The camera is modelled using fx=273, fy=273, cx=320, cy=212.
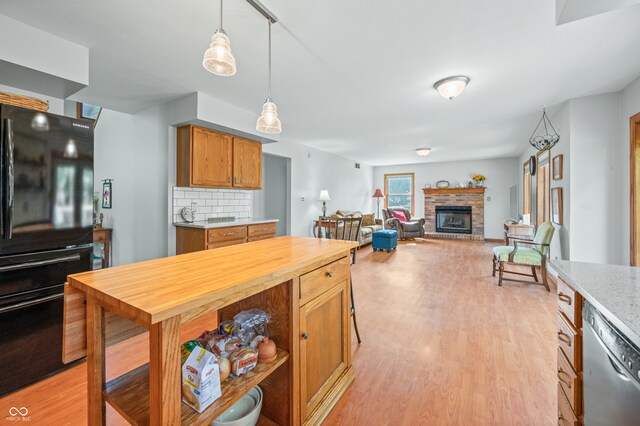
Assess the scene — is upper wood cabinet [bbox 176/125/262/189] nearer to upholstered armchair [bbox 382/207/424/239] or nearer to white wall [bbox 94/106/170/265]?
white wall [bbox 94/106/170/265]

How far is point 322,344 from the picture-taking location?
5.02 feet

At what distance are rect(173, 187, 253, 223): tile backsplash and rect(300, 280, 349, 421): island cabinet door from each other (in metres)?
2.79

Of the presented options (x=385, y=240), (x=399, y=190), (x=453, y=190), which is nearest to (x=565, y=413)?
(x=385, y=240)

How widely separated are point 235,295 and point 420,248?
663 centimetres

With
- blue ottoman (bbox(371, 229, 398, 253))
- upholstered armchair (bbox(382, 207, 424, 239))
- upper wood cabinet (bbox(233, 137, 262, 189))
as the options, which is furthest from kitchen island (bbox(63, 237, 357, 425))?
upholstered armchair (bbox(382, 207, 424, 239))

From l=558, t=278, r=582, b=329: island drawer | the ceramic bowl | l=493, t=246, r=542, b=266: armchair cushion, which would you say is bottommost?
the ceramic bowl

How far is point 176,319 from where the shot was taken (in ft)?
2.63

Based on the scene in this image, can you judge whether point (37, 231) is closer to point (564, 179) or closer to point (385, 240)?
point (564, 179)

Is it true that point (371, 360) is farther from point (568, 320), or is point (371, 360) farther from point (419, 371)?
point (568, 320)

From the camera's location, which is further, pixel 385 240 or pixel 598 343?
pixel 385 240

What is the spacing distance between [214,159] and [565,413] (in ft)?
12.7

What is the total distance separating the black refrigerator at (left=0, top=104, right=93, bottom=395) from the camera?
1681mm

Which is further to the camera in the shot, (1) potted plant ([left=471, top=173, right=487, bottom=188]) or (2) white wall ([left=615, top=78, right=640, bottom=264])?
(1) potted plant ([left=471, top=173, right=487, bottom=188])

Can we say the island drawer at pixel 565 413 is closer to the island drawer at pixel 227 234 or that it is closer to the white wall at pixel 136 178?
the island drawer at pixel 227 234
